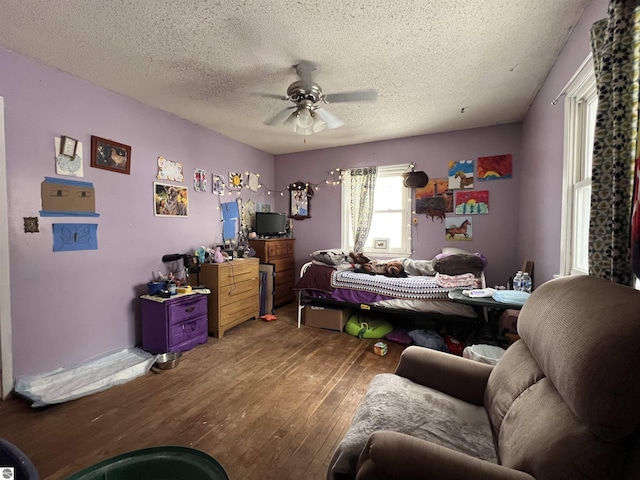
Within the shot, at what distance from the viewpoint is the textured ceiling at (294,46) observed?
1.72 m

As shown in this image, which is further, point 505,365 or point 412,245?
point 412,245

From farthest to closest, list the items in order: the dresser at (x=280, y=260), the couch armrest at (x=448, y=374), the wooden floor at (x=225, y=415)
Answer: the dresser at (x=280, y=260) → the wooden floor at (x=225, y=415) → the couch armrest at (x=448, y=374)

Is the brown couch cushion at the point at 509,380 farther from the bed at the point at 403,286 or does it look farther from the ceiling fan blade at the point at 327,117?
the ceiling fan blade at the point at 327,117

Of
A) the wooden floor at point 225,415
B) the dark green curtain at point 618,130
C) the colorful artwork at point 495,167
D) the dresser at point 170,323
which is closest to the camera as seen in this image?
the dark green curtain at point 618,130

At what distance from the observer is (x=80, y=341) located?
2543mm

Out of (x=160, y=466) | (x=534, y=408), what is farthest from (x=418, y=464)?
(x=160, y=466)

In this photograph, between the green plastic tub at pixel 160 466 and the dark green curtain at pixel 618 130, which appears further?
the dark green curtain at pixel 618 130

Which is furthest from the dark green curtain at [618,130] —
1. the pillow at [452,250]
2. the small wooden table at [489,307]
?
the pillow at [452,250]

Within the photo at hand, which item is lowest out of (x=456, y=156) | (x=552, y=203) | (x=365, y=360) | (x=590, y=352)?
(x=365, y=360)

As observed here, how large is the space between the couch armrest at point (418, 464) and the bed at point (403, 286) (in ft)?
7.32

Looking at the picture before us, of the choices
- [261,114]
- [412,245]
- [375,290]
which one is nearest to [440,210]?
[412,245]

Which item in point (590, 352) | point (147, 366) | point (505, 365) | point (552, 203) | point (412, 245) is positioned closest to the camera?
point (590, 352)

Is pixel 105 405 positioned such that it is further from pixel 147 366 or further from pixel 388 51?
pixel 388 51

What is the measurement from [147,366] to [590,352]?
3.02 metres
